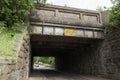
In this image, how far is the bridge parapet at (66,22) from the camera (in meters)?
14.2

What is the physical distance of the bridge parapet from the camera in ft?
46.5

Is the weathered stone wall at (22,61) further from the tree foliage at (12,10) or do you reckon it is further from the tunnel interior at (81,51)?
the tunnel interior at (81,51)

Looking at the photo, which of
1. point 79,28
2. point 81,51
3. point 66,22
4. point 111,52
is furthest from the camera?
point 81,51

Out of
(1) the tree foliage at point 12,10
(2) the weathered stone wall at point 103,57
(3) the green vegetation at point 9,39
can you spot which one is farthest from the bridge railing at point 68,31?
(3) the green vegetation at point 9,39

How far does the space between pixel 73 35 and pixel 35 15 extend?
4228mm

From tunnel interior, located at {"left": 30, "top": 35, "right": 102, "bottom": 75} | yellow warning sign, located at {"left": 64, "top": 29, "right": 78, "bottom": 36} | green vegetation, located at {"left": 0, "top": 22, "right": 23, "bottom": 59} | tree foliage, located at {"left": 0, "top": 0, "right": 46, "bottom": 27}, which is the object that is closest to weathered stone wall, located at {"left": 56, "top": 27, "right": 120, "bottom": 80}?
tunnel interior, located at {"left": 30, "top": 35, "right": 102, "bottom": 75}

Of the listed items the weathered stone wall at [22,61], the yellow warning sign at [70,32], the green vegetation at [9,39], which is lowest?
the weathered stone wall at [22,61]

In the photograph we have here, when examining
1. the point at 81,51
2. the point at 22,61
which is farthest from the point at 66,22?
the point at 81,51

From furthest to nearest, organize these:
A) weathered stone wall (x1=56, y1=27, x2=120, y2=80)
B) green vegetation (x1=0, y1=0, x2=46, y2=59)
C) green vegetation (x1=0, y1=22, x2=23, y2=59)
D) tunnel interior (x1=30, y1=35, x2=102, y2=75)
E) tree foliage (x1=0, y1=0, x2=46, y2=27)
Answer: tunnel interior (x1=30, y1=35, x2=102, y2=75), weathered stone wall (x1=56, y1=27, x2=120, y2=80), tree foliage (x1=0, y1=0, x2=46, y2=27), green vegetation (x1=0, y1=0, x2=46, y2=59), green vegetation (x1=0, y1=22, x2=23, y2=59)

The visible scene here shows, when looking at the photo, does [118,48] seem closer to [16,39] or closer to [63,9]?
[63,9]

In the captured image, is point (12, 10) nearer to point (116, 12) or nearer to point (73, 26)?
point (73, 26)

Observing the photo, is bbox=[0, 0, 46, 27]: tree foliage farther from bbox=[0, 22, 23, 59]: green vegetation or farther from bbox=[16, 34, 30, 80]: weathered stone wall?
bbox=[16, 34, 30, 80]: weathered stone wall

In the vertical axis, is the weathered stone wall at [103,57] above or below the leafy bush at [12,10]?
below

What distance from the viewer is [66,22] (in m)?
14.8
